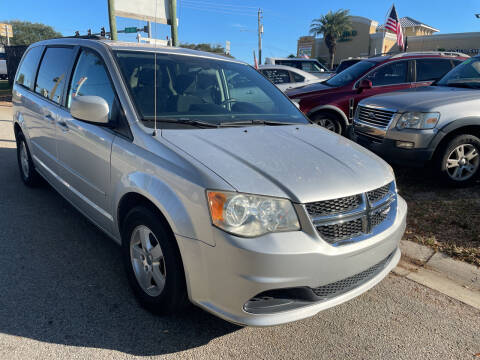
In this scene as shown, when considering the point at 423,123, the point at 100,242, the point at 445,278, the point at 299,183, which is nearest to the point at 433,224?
the point at 445,278

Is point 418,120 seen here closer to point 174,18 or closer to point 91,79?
point 91,79

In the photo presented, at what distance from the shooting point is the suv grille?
2.18 meters

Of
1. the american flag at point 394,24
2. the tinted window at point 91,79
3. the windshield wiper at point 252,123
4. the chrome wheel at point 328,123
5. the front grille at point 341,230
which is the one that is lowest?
the front grille at point 341,230

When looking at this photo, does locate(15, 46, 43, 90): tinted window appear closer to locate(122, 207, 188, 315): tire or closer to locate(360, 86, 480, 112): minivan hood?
locate(122, 207, 188, 315): tire

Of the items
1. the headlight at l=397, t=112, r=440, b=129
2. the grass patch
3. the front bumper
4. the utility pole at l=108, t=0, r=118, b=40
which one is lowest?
the grass patch

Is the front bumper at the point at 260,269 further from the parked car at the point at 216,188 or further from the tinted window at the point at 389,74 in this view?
the tinted window at the point at 389,74

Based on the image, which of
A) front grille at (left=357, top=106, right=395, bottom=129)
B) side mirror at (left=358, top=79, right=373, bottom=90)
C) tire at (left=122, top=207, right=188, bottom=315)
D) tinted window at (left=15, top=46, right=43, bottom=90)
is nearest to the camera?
tire at (left=122, top=207, right=188, bottom=315)

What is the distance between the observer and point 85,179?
10.7 ft

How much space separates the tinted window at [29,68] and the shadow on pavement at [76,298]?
1756mm

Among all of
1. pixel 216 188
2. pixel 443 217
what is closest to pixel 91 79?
pixel 216 188

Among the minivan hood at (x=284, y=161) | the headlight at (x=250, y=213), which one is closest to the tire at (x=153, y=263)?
the headlight at (x=250, y=213)

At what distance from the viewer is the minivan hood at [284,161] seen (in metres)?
2.20

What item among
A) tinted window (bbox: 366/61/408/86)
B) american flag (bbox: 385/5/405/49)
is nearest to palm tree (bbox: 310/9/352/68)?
american flag (bbox: 385/5/405/49)

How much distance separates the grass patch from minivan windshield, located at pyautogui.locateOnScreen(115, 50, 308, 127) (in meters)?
1.77
